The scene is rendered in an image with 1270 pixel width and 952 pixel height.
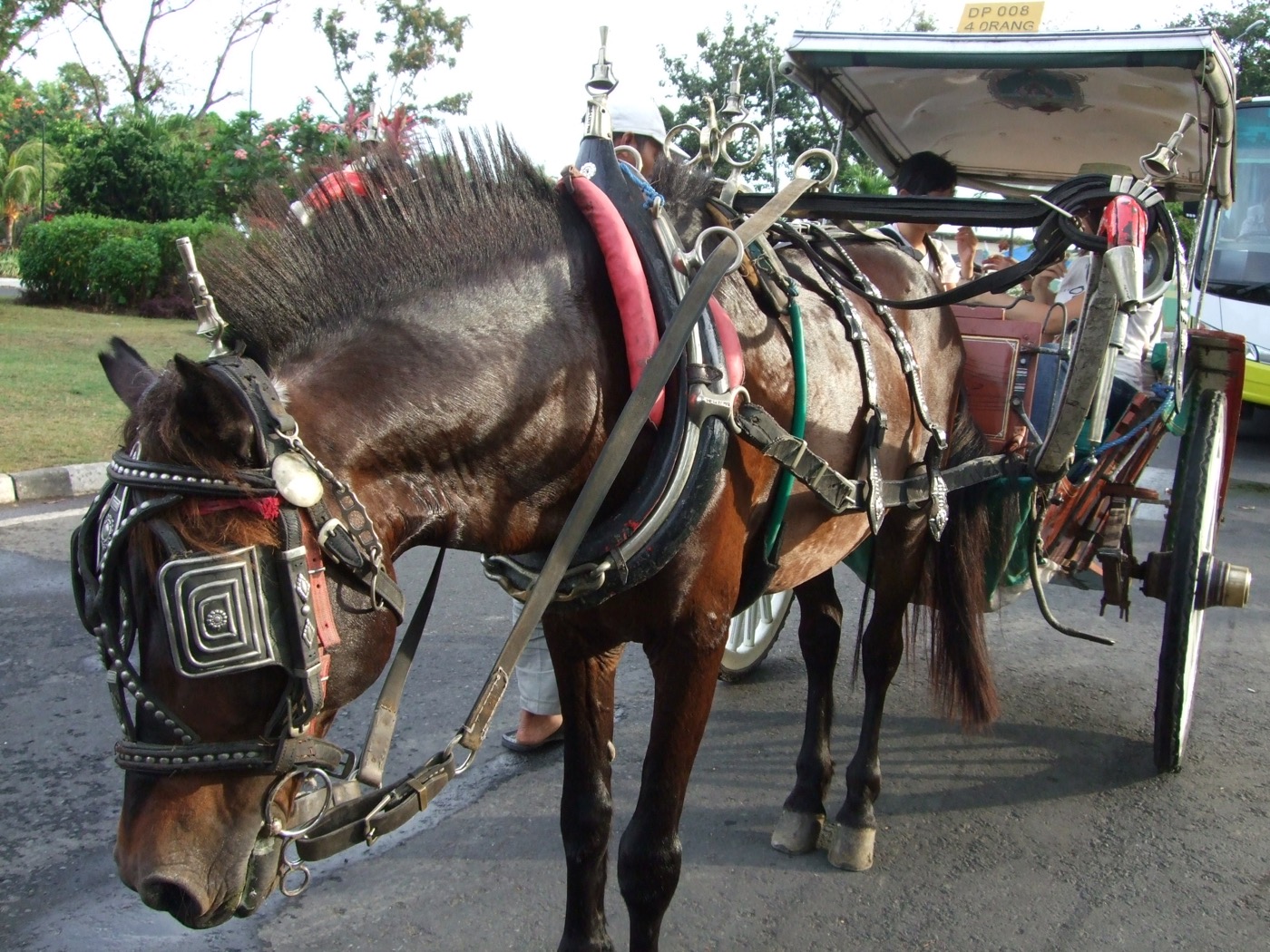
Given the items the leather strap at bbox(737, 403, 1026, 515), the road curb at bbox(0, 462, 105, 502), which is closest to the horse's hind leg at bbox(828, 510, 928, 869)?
the leather strap at bbox(737, 403, 1026, 515)

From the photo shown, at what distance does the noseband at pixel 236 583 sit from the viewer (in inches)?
52.6

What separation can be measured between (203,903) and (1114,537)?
3.10m

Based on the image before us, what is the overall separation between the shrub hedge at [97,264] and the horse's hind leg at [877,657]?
13.9 meters

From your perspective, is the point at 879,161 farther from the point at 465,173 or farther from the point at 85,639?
the point at 85,639

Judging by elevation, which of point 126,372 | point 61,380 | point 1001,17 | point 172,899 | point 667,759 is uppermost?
point 1001,17

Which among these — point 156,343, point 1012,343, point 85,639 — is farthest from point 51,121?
point 1012,343

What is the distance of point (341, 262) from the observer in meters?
1.65

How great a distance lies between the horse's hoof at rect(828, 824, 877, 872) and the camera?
280 centimetres

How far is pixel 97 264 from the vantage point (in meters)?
15.1

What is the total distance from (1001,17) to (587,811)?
266 centimetres

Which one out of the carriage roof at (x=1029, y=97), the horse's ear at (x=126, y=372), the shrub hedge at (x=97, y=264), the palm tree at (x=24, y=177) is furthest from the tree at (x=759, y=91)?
the palm tree at (x=24, y=177)

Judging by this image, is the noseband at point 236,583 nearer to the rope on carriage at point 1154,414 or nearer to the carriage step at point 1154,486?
the rope on carriage at point 1154,414

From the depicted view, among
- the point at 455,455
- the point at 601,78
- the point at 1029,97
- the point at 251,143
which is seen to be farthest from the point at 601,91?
the point at 251,143

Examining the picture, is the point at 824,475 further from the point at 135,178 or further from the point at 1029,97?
the point at 135,178
